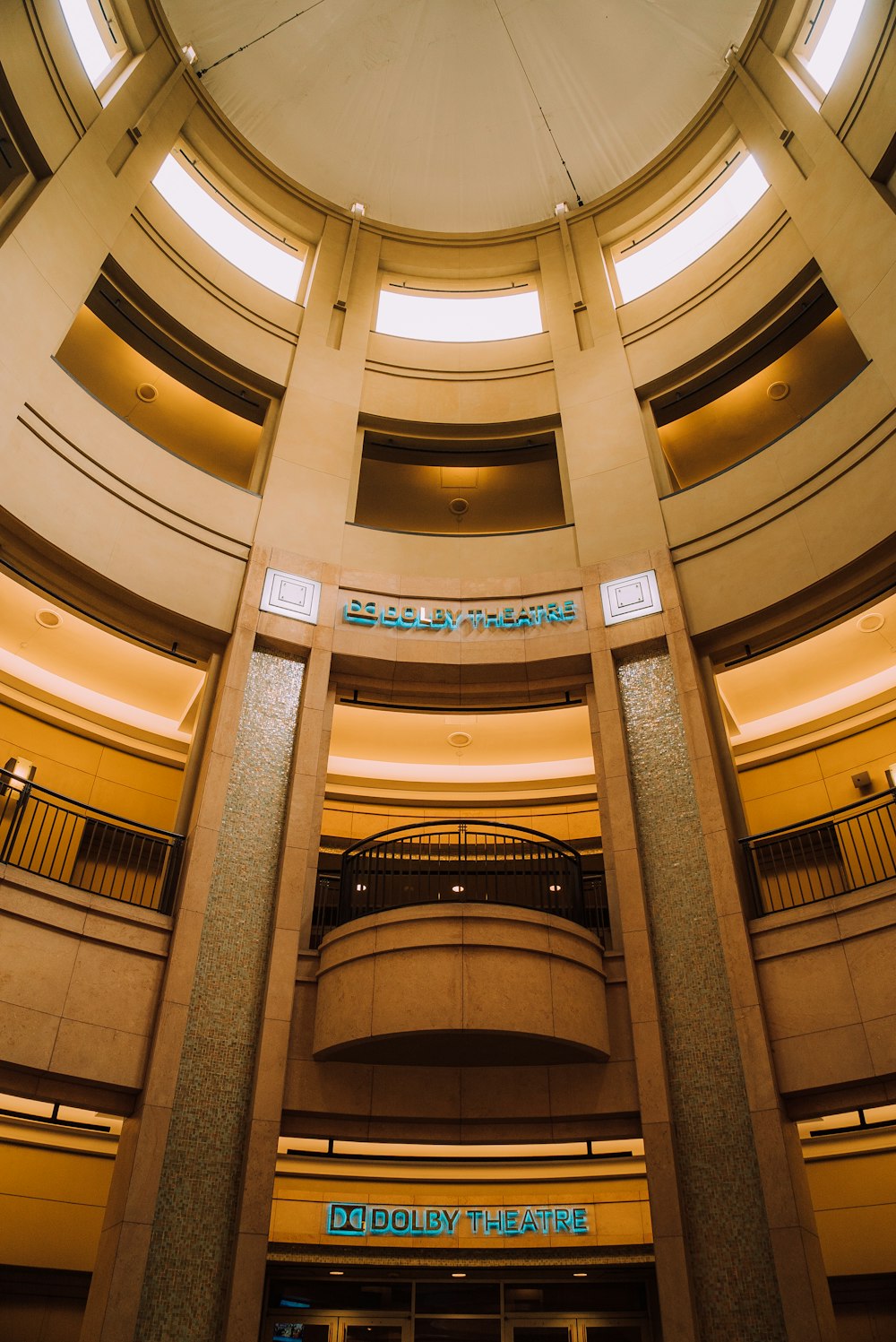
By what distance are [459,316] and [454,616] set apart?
7623mm

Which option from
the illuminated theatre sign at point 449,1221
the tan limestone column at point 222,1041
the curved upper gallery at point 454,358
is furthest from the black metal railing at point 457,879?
the curved upper gallery at point 454,358

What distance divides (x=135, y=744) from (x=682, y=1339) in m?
11.9

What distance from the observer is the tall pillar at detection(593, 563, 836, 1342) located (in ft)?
27.4

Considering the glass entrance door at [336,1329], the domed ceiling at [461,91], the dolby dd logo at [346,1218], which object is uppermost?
the domed ceiling at [461,91]

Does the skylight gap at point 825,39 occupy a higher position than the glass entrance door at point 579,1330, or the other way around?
the skylight gap at point 825,39

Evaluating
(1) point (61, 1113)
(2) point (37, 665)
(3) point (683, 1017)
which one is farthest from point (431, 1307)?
(2) point (37, 665)

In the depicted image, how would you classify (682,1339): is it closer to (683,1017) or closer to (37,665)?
(683,1017)

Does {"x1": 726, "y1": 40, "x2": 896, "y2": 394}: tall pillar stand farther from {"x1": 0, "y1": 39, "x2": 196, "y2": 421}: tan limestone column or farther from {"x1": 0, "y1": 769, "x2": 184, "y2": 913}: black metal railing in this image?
{"x1": 0, "y1": 769, "x2": 184, "y2": 913}: black metal railing

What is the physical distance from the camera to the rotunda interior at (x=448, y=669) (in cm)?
930

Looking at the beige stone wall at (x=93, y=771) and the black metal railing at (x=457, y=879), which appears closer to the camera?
the black metal railing at (x=457, y=879)

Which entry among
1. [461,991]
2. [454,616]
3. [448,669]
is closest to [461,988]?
[461,991]

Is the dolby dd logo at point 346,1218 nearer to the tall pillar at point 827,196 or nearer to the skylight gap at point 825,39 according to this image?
the tall pillar at point 827,196

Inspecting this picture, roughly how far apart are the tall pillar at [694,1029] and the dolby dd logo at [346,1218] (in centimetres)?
394

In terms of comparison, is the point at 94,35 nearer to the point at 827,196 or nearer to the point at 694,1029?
the point at 827,196
